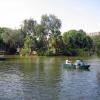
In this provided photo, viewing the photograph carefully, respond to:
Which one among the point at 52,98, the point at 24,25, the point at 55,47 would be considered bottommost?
the point at 52,98

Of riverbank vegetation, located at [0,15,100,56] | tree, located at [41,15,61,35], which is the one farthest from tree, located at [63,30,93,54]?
tree, located at [41,15,61,35]

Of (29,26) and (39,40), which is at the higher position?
(29,26)

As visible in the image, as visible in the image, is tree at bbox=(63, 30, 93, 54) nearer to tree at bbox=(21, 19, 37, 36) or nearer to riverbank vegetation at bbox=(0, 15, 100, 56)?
riverbank vegetation at bbox=(0, 15, 100, 56)

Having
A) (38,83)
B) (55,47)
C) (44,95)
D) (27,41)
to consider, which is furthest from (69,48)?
(44,95)

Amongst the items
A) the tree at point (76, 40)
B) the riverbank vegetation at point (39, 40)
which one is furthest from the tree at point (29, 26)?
the tree at point (76, 40)

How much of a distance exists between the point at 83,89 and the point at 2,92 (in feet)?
34.8

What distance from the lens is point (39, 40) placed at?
147 metres

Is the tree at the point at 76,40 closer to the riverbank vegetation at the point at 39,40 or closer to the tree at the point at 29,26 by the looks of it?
the riverbank vegetation at the point at 39,40

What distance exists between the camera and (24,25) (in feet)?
495

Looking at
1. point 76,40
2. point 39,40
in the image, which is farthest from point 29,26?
point 76,40

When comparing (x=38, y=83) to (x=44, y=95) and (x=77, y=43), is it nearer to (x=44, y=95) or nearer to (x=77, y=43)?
(x=44, y=95)

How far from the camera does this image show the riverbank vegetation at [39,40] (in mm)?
142375

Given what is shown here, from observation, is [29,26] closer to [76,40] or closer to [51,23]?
[51,23]

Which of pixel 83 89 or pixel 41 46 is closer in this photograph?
pixel 83 89
